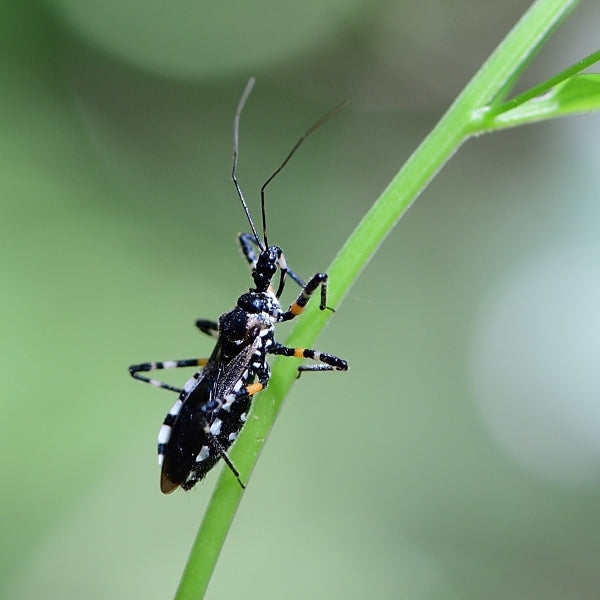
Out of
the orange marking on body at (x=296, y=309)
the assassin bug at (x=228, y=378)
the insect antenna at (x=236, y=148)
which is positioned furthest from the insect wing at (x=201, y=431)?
the insect antenna at (x=236, y=148)

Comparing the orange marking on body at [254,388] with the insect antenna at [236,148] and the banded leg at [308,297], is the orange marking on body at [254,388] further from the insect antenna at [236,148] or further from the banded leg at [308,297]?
the insect antenna at [236,148]

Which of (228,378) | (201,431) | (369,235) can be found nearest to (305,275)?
(228,378)

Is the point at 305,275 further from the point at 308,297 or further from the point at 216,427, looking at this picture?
the point at 216,427

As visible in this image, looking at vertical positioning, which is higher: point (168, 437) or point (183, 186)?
point (183, 186)

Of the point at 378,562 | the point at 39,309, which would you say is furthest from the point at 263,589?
the point at 39,309

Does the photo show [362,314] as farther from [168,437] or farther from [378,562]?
[168,437]
